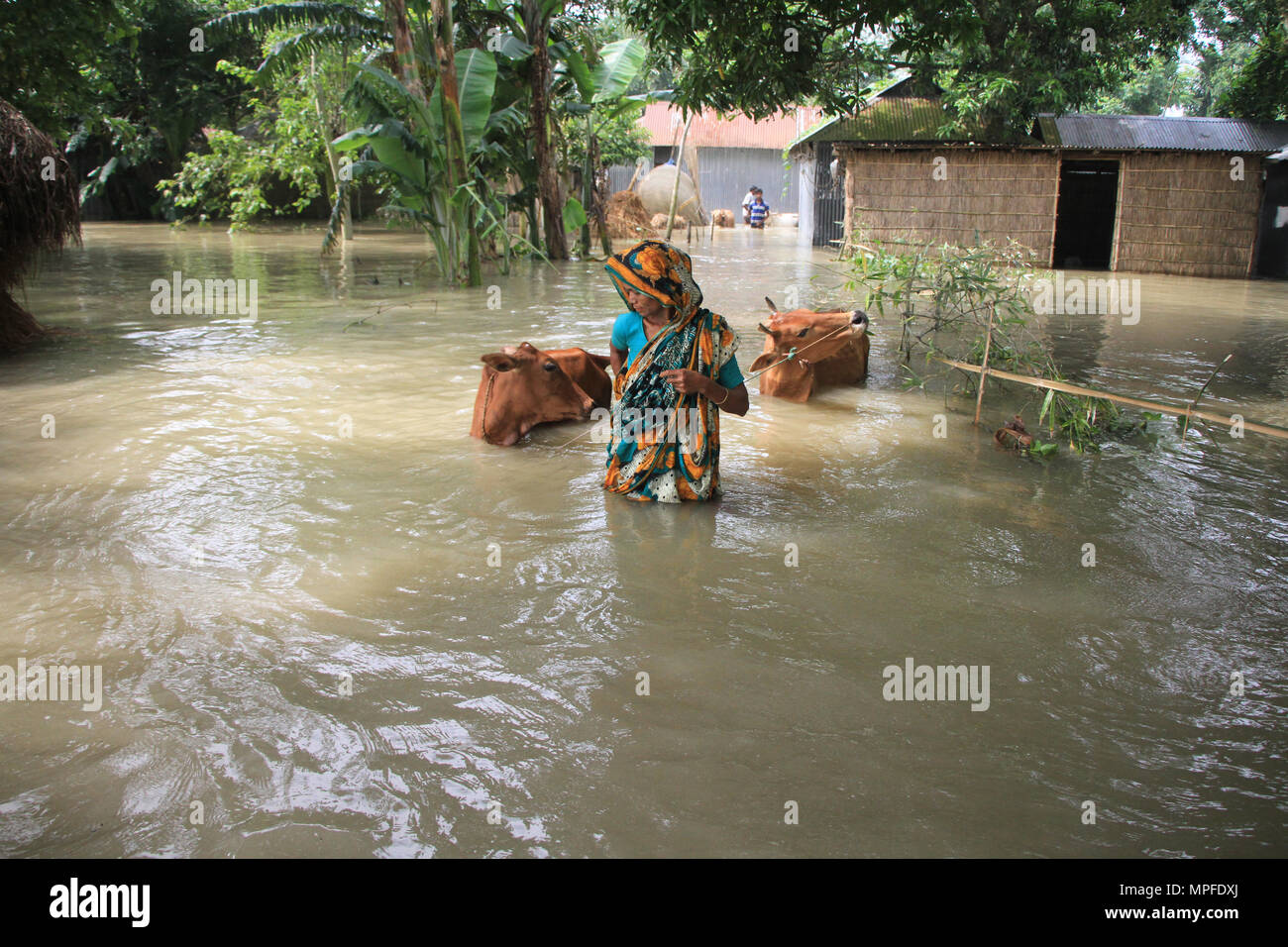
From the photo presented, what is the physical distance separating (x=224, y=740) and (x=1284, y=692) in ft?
10.6

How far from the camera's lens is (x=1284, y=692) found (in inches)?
115

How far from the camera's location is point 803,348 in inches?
252

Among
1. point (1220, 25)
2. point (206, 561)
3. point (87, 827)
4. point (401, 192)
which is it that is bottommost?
point (87, 827)

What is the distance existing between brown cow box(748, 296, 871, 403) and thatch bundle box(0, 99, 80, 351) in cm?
622

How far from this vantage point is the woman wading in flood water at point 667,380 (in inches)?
164

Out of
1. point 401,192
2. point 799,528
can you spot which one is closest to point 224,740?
point 799,528

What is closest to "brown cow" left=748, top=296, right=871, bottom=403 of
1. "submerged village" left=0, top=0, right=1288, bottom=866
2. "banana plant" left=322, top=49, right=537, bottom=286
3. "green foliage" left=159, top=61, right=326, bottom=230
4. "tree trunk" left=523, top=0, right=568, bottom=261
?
"submerged village" left=0, top=0, right=1288, bottom=866

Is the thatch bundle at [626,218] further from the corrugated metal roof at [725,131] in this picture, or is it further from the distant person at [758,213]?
the corrugated metal roof at [725,131]

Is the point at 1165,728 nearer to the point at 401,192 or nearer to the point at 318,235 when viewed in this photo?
the point at 401,192

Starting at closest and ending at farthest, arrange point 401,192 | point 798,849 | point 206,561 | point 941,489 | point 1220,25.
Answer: point 798,849, point 206,561, point 941,489, point 401,192, point 1220,25

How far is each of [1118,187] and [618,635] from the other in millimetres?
16839

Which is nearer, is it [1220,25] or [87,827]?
[87,827]

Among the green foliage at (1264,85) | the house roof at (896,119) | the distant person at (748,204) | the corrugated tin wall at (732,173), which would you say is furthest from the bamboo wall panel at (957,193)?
the corrugated tin wall at (732,173)

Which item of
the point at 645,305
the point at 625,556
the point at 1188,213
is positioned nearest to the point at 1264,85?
the point at 1188,213
